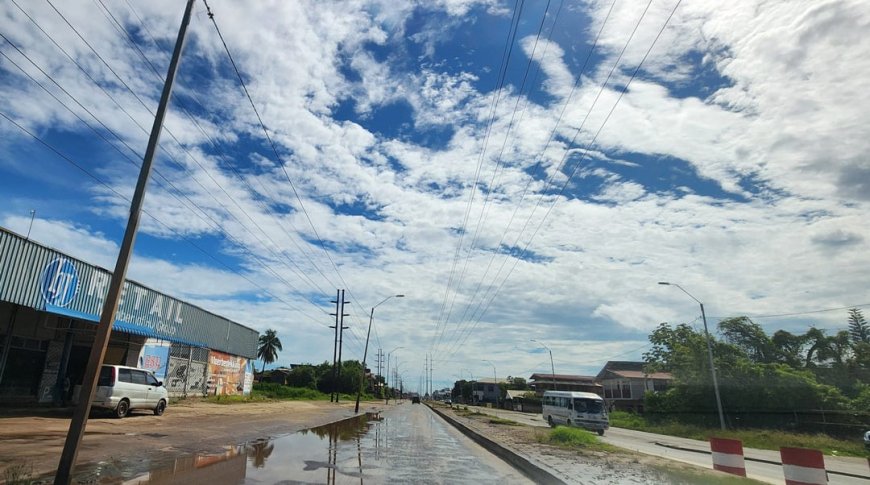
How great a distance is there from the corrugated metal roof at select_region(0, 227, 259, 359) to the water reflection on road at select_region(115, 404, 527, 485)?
11594 millimetres

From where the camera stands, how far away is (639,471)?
1173 centimetres

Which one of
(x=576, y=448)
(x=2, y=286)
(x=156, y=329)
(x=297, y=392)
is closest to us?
(x=576, y=448)

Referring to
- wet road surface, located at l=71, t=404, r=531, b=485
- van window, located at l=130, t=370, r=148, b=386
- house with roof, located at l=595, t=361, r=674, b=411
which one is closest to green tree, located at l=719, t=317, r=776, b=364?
house with roof, located at l=595, t=361, r=674, b=411

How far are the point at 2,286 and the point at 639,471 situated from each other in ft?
70.6

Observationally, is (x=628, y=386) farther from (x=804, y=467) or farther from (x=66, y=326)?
(x=804, y=467)

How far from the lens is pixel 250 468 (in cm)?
1034

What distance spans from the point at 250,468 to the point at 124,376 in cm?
1228

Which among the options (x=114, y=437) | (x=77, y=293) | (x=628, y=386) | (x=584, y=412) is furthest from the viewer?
(x=628, y=386)

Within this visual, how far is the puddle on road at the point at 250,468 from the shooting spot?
8656 millimetres

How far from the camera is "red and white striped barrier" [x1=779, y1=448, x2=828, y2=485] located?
807 cm

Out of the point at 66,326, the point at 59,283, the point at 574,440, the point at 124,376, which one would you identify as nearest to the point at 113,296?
the point at 124,376

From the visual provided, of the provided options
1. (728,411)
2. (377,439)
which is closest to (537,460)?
(377,439)

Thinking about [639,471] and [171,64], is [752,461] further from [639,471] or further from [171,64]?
[171,64]

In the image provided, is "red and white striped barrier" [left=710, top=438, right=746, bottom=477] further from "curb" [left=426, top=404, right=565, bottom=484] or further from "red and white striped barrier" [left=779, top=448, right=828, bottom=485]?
"curb" [left=426, top=404, right=565, bottom=484]
